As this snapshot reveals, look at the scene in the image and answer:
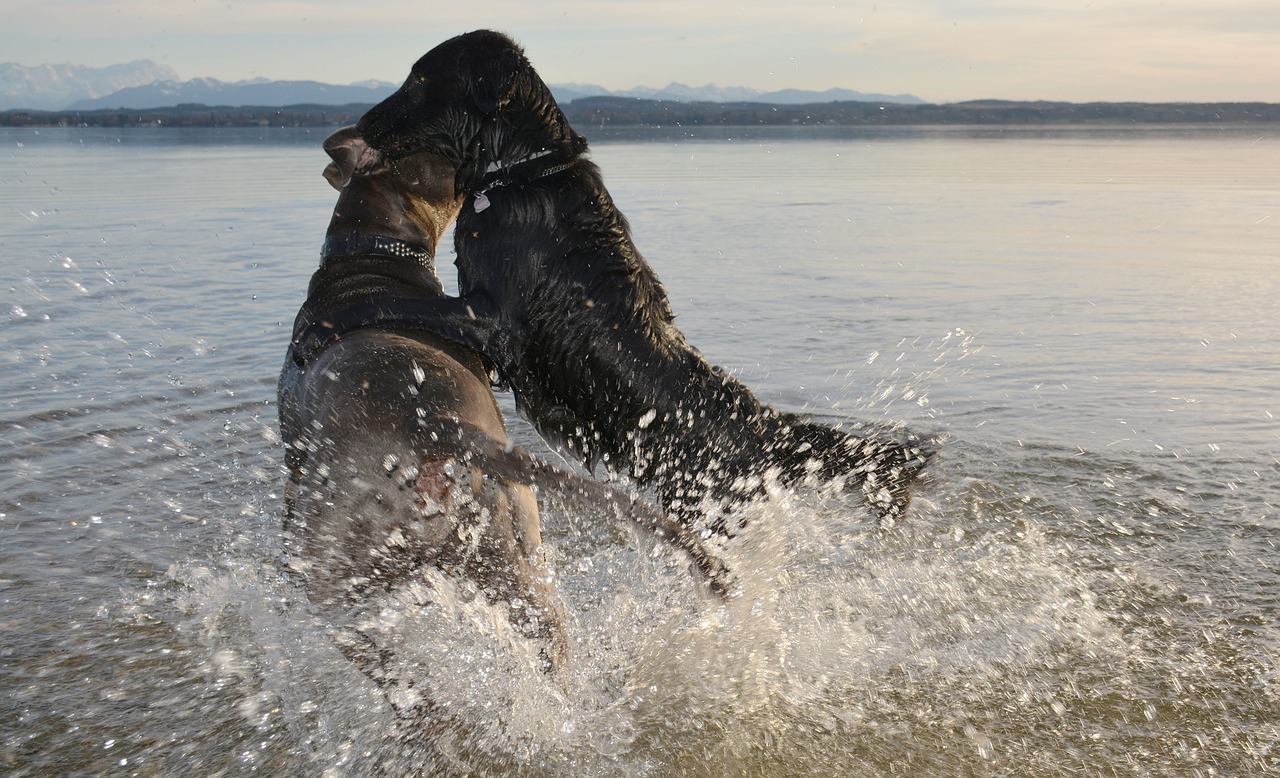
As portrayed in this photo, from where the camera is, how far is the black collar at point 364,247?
3.65m

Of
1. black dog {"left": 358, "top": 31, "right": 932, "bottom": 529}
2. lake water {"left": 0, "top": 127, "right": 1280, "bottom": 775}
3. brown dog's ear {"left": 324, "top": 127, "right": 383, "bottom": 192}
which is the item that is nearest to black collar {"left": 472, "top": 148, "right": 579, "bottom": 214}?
black dog {"left": 358, "top": 31, "right": 932, "bottom": 529}

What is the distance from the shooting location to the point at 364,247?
3.65m

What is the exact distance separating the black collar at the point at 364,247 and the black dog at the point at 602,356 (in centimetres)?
33

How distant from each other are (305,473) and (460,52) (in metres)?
1.82

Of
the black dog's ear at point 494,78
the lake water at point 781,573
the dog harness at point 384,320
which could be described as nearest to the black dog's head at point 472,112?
the black dog's ear at point 494,78

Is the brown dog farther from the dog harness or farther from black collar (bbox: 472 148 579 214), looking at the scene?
black collar (bbox: 472 148 579 214)

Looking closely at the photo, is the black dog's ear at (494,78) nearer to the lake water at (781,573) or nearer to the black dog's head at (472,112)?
the black dog's head at (472,112)

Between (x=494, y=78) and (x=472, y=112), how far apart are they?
6.1 inches

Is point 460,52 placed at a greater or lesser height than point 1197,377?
greater

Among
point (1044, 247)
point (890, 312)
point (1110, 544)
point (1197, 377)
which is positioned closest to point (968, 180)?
point (1044, 247)

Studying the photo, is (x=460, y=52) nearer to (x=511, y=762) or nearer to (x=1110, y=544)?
(x=511, y=762)

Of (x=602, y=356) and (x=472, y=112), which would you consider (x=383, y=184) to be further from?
(x=602, y=356)

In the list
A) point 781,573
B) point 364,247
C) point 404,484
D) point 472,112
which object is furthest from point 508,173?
point 781,573

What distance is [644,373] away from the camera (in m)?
3.31
